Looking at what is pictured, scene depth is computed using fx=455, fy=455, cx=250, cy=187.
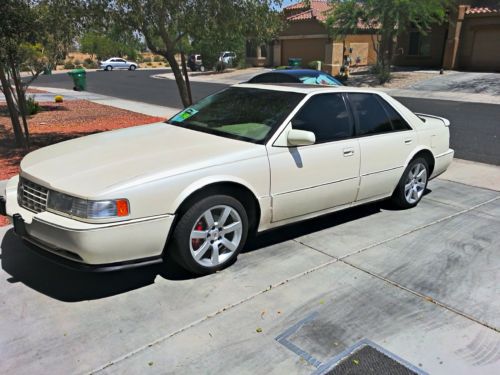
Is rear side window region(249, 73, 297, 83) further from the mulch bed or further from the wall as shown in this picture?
the wall

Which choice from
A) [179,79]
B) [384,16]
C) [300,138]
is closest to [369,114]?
[300,138]

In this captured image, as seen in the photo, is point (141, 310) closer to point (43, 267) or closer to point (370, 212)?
point (43, 267)

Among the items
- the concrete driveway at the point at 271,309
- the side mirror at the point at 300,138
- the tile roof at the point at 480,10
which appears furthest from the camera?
the tile roof at the point at 480,10

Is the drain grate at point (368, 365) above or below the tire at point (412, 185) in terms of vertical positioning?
below

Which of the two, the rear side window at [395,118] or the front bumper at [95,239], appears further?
the rear side window at [395,118]

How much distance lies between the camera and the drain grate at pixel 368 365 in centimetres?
273

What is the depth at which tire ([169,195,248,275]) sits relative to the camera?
3516 millimetres

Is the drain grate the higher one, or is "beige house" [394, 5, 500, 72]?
"beige house" [394, 5, 500, 72]

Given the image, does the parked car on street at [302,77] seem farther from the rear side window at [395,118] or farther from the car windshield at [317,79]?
the rear side window at [395,118]

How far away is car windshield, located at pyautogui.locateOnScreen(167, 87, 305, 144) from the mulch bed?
3370mm

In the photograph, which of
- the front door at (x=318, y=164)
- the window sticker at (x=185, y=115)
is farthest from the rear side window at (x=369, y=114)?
the window sticker at (x=185, y=115)

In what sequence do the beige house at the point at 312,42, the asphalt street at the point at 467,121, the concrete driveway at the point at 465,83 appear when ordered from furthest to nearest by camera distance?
the beige house at the point at 312,42 → the concrete driveway at the point at 465,83 → the asphalt street at the point at 467,121

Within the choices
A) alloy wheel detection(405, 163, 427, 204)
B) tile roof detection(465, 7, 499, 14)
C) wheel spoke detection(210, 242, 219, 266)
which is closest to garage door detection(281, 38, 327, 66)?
tile roof detection(465, 7, 499, 14)

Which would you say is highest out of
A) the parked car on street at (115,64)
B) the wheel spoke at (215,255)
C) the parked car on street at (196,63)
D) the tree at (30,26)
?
the tree at (30,26)
